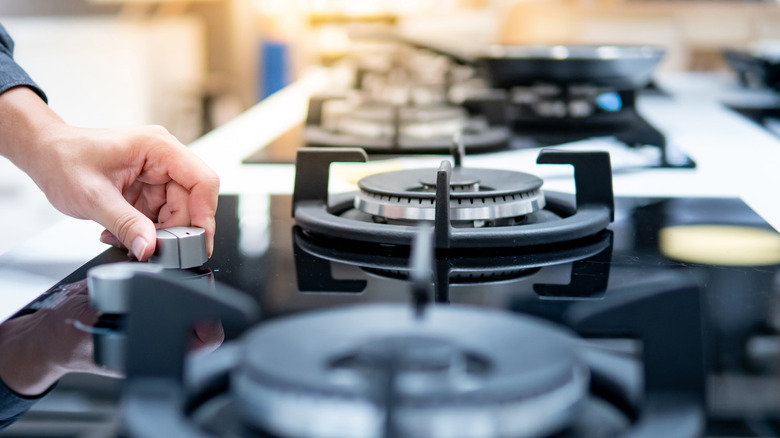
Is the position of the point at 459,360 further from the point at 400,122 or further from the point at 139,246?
the point at 400,122

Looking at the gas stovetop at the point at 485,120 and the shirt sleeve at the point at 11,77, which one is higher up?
the shirt sleeve at the point at 11,77

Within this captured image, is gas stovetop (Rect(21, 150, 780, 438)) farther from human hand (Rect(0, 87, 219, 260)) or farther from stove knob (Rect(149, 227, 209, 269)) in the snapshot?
human hand (Rect(0, 87, 219, 260))

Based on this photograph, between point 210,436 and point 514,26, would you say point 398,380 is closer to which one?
point 210,436

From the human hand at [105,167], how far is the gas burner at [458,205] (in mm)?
93

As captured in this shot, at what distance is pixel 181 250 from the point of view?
581 mm

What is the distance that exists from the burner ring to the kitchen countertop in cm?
22

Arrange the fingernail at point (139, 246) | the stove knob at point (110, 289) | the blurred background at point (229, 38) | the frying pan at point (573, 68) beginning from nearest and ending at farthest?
the stove knob at point (110, 289) < the fingernail at point (139, 246) < the frying pan at point (573, 68) < the blurred background at point (229, 38)

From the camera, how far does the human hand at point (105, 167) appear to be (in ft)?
2.18

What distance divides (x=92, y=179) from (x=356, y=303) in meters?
0.29

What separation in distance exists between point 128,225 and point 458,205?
10.1 inches

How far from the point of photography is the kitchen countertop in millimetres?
643

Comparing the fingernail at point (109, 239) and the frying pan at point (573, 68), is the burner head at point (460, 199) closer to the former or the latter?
the fingernail at point (109, 239)

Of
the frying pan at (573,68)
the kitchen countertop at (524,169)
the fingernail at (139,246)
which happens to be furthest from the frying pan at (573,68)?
the fingernail at (139,246)

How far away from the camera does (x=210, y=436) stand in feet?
0.97
